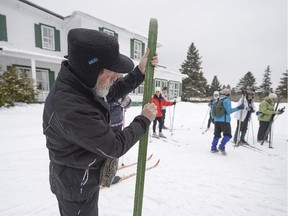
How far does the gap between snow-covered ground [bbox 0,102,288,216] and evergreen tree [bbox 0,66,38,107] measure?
15.5 ft

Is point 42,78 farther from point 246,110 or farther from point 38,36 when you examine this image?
point 246,110

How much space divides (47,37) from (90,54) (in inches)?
632

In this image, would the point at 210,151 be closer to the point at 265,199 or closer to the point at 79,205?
the point at 265,199

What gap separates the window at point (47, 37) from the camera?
14000 mm

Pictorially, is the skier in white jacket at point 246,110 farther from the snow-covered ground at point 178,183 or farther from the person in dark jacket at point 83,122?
the person in dark jacket at point 83,122

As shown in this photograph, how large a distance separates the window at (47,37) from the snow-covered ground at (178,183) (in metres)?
10.7

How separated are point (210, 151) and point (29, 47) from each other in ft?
47.0

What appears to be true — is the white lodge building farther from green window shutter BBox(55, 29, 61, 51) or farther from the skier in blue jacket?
the skier in blue jacket

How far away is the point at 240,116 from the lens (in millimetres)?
6316

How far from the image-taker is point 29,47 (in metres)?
13.1

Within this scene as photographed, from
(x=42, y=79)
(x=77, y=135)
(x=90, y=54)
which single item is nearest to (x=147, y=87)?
(x=90, y=54)

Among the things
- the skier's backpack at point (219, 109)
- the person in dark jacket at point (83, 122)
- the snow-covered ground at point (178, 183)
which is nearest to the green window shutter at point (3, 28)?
the snow-covered ground at point (178, 183)

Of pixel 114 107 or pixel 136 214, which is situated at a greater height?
pixel 114 107

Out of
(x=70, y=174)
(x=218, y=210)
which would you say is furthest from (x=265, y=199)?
(x=70, y=174)
